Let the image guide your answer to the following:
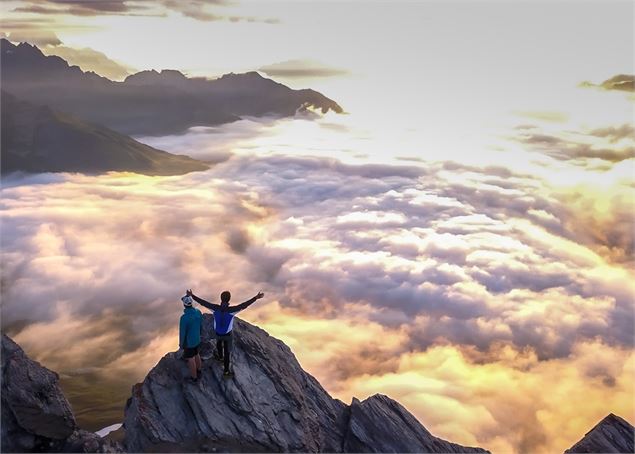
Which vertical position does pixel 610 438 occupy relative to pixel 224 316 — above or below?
below

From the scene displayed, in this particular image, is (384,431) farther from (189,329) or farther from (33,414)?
(33,414)

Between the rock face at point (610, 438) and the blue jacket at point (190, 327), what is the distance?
2120 centimetres

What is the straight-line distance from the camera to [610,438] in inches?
1193

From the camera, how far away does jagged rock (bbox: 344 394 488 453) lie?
3008cm

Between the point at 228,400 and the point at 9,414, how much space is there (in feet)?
31.0

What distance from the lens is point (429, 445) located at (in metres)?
32.0

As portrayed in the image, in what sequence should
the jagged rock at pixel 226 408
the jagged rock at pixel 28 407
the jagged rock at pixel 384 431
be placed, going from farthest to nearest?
1. the jagged rock at pixel 384 431
2. the jagged rock at pixel 226 408
3. the jagged rock at pixel 28 407

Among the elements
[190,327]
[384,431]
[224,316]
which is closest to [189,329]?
[190,327]

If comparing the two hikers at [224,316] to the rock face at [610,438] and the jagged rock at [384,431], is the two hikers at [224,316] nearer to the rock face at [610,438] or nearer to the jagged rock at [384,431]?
the jagged rock at [384,431]

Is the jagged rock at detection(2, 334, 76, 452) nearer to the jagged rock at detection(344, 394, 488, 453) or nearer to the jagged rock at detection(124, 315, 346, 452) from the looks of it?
the jagged rock at detection(124, 315, 346, 452)

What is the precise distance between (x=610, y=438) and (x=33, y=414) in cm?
2918

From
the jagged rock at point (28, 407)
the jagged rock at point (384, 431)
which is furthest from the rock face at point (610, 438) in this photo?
the jagged rock at point (28, 407)

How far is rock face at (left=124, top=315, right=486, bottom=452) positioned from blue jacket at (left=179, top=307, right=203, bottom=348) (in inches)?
101

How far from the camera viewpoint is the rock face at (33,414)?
79.6ft
